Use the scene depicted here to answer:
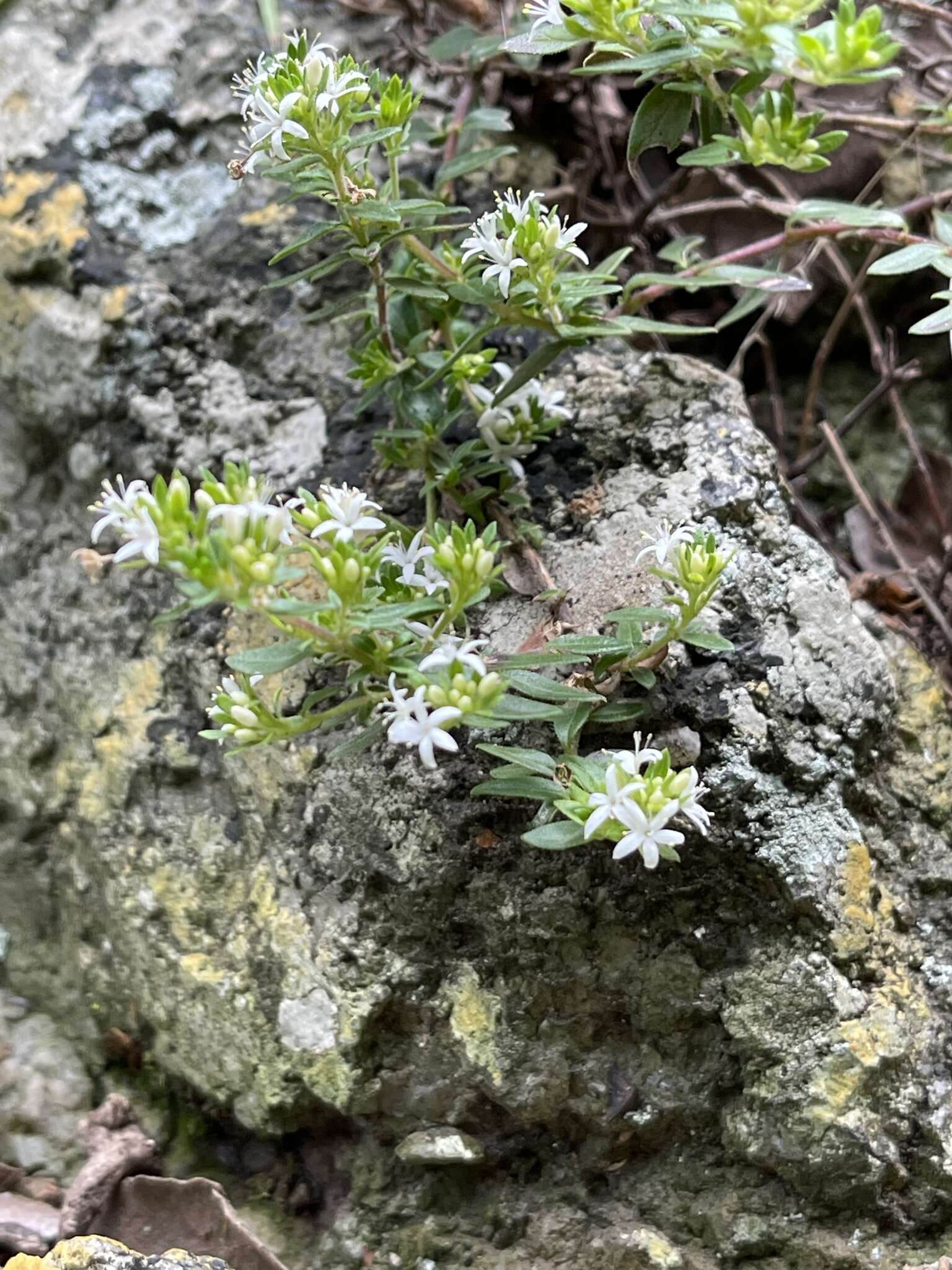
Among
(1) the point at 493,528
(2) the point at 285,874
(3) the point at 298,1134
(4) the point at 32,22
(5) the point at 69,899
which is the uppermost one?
(4) the point at 32,22

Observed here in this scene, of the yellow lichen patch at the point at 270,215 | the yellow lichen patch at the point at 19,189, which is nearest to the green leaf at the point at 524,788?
the yellow lichen patch at the point at 270,215

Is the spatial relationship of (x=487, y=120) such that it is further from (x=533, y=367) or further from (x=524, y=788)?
(x=524, y=788)

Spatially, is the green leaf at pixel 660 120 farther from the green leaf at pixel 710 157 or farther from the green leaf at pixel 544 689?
the green leaf at pixel 544 689

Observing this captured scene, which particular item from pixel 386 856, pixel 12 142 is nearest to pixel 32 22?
pixel 12 142

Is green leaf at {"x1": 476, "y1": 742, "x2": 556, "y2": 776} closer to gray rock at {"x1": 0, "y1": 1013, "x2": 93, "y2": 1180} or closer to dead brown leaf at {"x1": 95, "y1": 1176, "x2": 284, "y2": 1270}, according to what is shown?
dead brown leaf at {"x1": 95, "y1": 1176, "x2": 284, "y2": 1270}

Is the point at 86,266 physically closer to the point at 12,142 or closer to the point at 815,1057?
the point at 12,142
